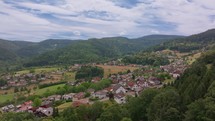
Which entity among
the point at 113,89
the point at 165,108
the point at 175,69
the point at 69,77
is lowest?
the point at 69,77

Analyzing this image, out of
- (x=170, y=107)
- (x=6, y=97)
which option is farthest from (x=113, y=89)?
(x=170, y=107)

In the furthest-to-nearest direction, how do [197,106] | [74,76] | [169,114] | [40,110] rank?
[74,76]
[40,110]
[169,114]
[197,106]

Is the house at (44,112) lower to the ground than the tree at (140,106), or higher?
lower

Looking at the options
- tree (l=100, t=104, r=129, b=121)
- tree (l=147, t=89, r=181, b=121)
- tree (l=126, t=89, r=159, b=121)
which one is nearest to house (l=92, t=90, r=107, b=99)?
tree (l=126, t=89, r=159, b=121)

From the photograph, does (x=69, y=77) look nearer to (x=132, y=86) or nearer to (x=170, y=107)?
(x=132, y=86)

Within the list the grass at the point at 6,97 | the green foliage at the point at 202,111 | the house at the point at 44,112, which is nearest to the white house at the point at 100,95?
the house at the point at 44,112

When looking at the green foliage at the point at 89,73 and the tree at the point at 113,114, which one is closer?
the tree at the point at 113,114

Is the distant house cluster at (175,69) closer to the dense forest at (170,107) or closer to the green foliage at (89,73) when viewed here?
the green foliage at (89,73)

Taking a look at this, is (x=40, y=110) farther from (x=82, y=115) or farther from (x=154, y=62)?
(x=154, y=62)

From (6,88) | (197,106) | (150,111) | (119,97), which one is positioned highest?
(197,106)

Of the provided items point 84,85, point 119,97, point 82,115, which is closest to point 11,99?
point 84,85

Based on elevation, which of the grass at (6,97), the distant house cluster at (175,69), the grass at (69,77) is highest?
the distant house cluster at (175,69)
